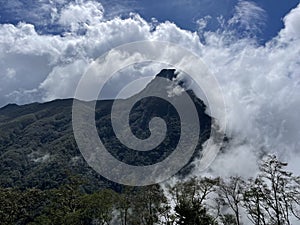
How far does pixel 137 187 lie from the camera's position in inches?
2235

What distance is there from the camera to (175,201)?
5025 cm

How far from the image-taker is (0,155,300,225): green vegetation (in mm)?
43469

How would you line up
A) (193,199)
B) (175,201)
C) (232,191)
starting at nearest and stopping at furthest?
(232,191) < (193,199) < (175,201)

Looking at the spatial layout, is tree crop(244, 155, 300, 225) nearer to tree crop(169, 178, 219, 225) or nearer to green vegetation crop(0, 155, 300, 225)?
green vegetation crop(0, 155, 300, 225)

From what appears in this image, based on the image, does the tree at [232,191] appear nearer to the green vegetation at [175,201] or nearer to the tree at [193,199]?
the green vegetation at [175,201]

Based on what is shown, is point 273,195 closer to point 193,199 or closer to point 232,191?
point 232,191

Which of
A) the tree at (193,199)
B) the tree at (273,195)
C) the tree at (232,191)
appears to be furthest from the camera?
the tree at (193,199)

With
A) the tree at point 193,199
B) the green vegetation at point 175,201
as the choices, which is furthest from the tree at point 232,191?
the tree at point 193,199

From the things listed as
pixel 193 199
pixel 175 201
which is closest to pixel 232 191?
pixel 193 199

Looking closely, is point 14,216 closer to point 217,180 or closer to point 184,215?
point 184,215

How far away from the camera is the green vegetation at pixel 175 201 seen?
43469 mm

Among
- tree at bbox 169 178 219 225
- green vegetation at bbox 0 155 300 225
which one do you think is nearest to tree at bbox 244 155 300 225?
green vegetation at bbox 0 155 300 225

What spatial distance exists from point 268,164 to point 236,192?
6.86 m

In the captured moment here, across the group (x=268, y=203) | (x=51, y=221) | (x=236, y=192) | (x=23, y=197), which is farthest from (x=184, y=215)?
(x=23, y=197)
